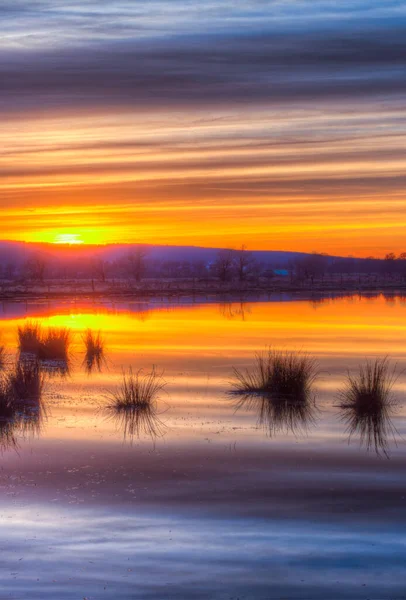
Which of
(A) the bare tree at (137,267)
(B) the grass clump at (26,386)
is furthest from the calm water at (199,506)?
(A) the bare tree at (137,267)

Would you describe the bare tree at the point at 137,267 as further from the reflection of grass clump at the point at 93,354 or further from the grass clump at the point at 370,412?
the grass clump at the point at 370,412

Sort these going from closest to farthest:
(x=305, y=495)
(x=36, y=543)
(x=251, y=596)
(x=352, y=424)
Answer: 1. (x=251, y=596)
2. (x=36, y=543)
3. (x=305, y=495)
4. (x=352, y=424)

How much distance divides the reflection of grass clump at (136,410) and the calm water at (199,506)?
18cm

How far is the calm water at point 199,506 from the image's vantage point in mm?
5492

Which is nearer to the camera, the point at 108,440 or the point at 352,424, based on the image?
the point at 108,440

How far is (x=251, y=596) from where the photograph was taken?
5.24 m

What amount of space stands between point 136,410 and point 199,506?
15.0 ft

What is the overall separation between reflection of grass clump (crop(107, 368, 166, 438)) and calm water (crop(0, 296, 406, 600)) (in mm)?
175

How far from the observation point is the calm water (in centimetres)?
549

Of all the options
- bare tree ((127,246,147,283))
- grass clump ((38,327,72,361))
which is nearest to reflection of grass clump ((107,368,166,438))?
grass clump ((38,327,72,361))

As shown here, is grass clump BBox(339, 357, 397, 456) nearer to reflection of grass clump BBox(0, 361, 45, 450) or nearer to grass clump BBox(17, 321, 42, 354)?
reflection of grass clump BBox(0, 361, 45, 450)

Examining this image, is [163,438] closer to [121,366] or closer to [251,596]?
[251,596]

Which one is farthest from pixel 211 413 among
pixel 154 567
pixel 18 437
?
pixel 154 567

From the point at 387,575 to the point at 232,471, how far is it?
2.93m
